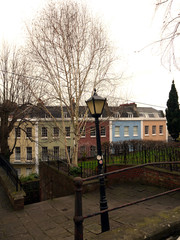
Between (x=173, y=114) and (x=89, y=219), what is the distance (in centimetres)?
→ 2440

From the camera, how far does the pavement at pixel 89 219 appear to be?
2896mm

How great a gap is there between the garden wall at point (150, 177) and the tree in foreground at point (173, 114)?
61.6ft

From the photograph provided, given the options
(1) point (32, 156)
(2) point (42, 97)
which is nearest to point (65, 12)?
(2) point (42, 97)

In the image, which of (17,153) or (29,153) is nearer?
(29,153)

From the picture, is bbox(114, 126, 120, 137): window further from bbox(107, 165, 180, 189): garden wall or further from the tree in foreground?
bbox(107, 165, 180, 189): garden wall

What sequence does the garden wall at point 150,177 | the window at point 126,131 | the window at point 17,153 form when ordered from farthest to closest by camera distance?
the window at point 126,131 < the window at point 17,153 < the garden wall at point 150,177

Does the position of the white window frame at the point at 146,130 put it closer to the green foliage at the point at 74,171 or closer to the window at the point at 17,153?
the window at the point at 17,153

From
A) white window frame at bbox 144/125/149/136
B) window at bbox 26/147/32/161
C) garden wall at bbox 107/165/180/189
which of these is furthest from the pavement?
white window frame at bbox 144/125/149/136

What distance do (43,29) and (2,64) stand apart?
398 centimetres

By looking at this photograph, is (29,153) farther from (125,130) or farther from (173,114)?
(173,114)

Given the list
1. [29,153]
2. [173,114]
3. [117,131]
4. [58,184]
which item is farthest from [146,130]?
[58,184]

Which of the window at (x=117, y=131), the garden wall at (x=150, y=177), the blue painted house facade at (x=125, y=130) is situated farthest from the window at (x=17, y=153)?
the garden wall at (x=150, y=177)

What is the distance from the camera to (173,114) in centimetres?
2658

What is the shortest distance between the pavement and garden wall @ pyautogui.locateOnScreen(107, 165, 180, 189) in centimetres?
37
